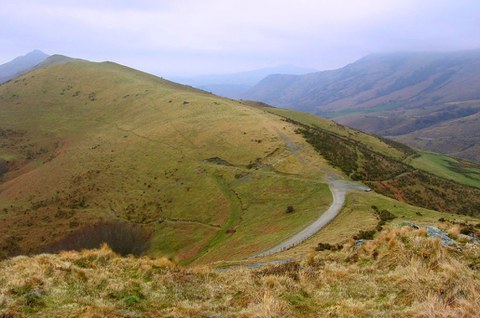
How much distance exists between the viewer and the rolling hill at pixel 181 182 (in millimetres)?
49688

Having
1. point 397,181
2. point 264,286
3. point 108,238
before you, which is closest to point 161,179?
point 108,238

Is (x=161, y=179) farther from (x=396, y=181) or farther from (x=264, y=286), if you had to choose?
(x=264, y=286)

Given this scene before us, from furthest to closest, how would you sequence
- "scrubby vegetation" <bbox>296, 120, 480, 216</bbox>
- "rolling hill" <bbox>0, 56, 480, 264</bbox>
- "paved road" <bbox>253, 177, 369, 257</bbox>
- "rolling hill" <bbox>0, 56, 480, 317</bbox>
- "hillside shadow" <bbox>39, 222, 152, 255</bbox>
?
1. "scrubby vegetation" <bbox>296, 120, 480, 216</bbox>
2. "rolling hill" <bbox>0, 56, 480, 264</bbox>
3. "hillside shadow" <bbox>39, 222, 152, 255</bbox>
4. "paved road" <bbox>253, 177, 369, 257</bbox>
5. "rolling hill" <bbox>0, 56, 480, 317</bbox>

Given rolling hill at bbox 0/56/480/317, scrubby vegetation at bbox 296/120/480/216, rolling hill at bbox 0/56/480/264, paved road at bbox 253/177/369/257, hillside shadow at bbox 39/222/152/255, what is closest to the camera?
rolling hill at bbox 0/56/480/317

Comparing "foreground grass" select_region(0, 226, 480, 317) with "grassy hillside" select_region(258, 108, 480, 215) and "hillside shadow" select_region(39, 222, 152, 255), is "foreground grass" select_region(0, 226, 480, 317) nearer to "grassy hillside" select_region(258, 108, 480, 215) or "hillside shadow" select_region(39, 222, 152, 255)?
"hillside shadow" select_region(39, 222, 152, 255)

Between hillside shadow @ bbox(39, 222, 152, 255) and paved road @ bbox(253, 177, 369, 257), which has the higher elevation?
paved road @ bbox(253, 177, 369, 257)

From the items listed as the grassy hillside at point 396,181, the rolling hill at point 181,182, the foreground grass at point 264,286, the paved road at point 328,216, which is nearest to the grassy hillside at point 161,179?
the rolling hill at point 181,182

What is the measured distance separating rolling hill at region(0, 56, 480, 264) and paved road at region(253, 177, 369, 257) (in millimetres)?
1251

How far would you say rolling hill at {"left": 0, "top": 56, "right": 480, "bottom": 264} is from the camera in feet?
163

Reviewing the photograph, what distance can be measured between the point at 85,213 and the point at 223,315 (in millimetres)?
58890

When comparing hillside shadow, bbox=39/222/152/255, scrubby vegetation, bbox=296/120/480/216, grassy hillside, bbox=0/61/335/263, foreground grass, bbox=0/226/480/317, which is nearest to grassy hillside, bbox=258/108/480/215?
scrubby vegetation, bbox=296/120/480/216

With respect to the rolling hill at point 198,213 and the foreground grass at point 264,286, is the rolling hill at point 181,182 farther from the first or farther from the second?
the foreground grass at point 264,286

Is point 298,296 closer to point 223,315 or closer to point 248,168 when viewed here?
point 223,315

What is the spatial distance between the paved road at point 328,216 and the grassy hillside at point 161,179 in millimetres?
1429
